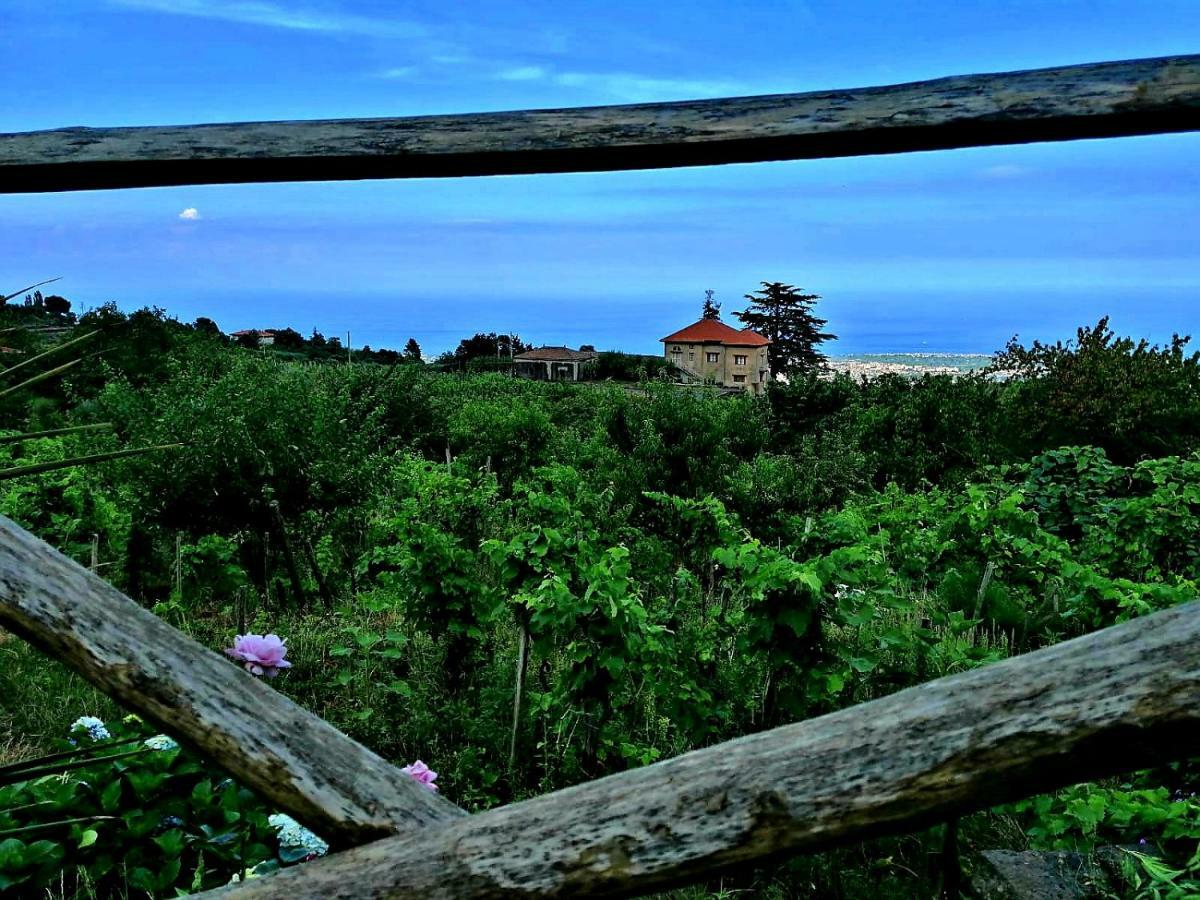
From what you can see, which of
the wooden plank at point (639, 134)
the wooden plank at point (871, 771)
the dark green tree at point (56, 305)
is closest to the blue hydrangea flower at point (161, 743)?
the wooden plank at point (639, 134)

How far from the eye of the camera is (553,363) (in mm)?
39562

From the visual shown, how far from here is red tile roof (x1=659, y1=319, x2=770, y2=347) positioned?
42.2 meters

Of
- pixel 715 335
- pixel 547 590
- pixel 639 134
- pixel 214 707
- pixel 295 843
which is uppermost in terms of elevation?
pixel 639 134

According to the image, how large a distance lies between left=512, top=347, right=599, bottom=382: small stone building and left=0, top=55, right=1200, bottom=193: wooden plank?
36.7 metres

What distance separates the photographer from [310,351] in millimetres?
26141

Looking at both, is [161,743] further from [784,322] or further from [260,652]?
[784,322]

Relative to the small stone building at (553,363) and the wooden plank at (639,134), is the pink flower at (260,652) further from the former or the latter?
the small stone building at (553,363)

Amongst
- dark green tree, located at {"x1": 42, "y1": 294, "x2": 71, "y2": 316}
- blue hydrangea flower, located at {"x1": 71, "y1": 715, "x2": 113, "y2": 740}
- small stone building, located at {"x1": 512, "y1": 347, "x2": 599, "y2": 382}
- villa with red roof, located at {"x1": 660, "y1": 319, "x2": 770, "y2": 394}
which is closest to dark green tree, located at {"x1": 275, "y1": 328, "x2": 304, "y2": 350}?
dark green tree, located at {"x1": 42, "y1": 294, "x2": 71, "y2": 316}

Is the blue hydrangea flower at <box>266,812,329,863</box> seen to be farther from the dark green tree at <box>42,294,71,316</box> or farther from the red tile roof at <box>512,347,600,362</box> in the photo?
the red tile roof at <box>512,347,600,362</box>

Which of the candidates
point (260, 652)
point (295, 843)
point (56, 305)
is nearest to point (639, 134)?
point (260, 652)

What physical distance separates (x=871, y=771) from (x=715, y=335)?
42.2 meters

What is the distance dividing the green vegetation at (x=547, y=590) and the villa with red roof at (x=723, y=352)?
31.0 metres

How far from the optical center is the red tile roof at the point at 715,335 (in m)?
42.2

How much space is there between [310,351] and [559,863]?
26.3 metres
